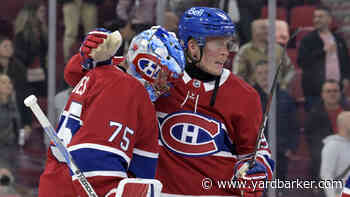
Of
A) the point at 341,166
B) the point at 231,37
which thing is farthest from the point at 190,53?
the point at 341,166

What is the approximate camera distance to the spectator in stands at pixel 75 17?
194 inches

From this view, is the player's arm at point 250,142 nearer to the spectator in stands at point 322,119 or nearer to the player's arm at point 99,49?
the player's arm at point 99,49

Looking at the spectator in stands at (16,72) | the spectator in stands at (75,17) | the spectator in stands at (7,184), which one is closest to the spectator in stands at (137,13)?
the spectator in stands at (75,17)

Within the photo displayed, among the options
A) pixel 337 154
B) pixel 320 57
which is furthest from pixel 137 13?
pixel 337 154

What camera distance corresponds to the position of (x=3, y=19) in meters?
5.01

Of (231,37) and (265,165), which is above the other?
(231,37)

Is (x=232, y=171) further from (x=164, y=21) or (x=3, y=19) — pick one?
(x=3, y=19)

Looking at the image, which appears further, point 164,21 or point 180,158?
point 164,21

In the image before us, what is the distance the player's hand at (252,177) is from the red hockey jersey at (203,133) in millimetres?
59

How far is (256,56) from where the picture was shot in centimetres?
465

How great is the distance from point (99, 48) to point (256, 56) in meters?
2.51

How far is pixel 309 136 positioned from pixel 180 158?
6.58 ft

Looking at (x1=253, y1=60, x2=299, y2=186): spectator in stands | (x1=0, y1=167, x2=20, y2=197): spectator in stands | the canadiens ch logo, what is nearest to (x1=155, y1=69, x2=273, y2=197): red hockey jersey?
the canadiens ch logo

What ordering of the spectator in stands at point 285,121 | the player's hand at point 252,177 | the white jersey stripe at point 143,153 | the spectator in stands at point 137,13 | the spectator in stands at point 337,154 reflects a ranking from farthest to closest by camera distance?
1. the spectator in stands at point 137,13
2. the spectator in stands at point 285,121
3. the spectator in stands at point 337,154
4. the player's hand at point 252,177
5. the white jersey stripe at point 143,153
